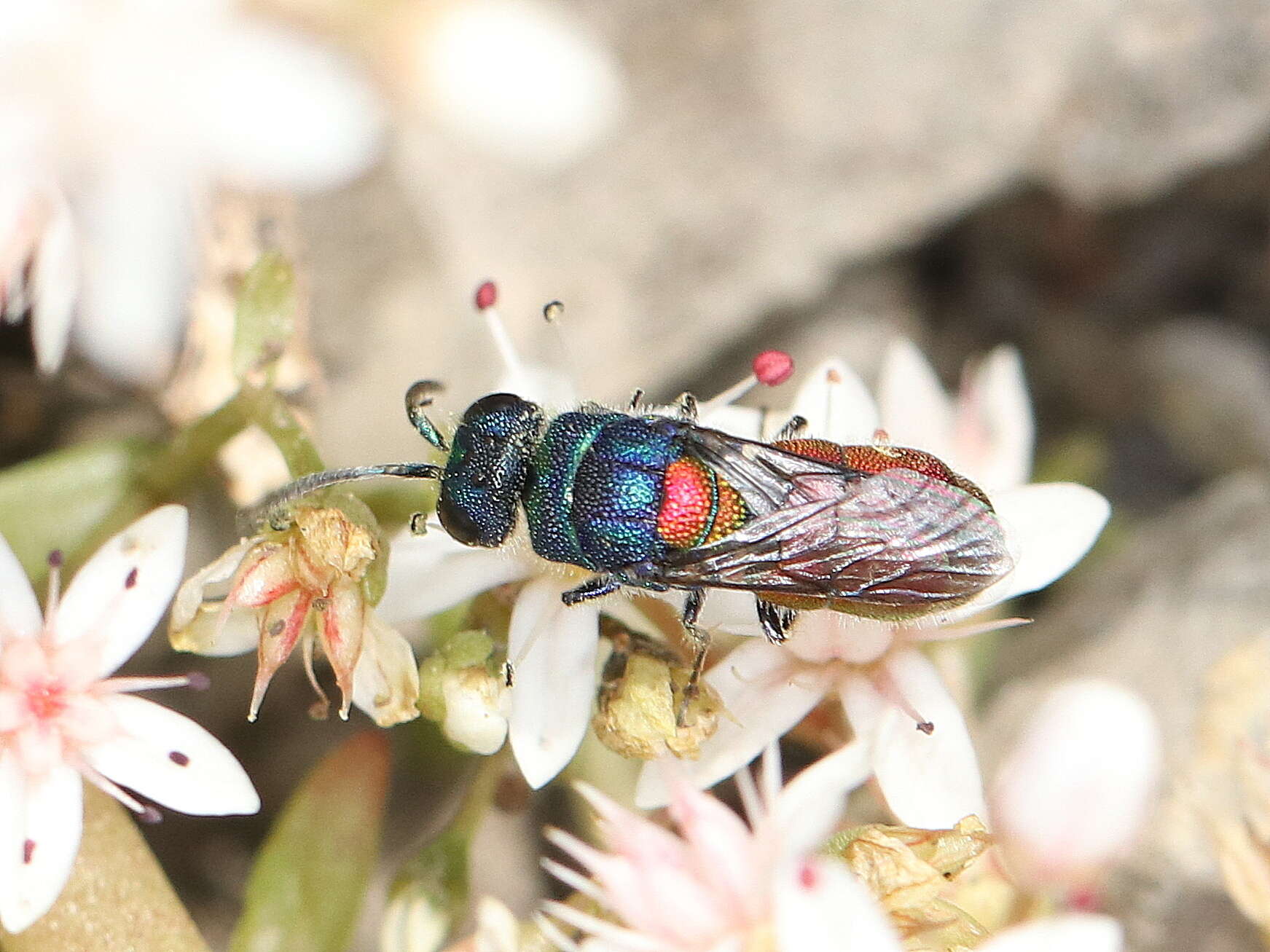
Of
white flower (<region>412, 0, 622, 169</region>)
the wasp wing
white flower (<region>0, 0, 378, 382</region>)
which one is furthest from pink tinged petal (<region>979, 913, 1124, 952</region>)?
white flower (<region>412, 0, 622, 169</region>)

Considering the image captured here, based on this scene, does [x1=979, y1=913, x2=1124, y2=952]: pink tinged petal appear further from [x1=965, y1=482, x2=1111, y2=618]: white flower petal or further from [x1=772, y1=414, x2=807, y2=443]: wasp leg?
[x1=772, y1=414, x2=807, y2=443]: wasp leg

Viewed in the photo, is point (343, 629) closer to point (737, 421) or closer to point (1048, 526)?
point (737, 421)

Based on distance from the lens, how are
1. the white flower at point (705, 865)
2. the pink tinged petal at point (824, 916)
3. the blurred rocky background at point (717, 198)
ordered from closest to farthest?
the pink tinged petal at point (824, 916), the white flower at point (705, 865), the blurred rocky background at point (717, 198)

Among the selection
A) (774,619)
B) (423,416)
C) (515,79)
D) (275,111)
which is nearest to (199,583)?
(423,416)

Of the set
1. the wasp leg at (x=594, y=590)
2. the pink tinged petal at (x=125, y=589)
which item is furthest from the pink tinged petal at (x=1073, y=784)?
the pink tinged petal at (x=125, y=589)

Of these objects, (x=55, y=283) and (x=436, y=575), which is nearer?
(x=436, y=575)

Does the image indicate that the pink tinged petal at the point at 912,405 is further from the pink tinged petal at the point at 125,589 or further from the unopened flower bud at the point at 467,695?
the pink tinged petal at the point at 125,589

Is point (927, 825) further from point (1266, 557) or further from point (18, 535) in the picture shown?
point (18, 535)
